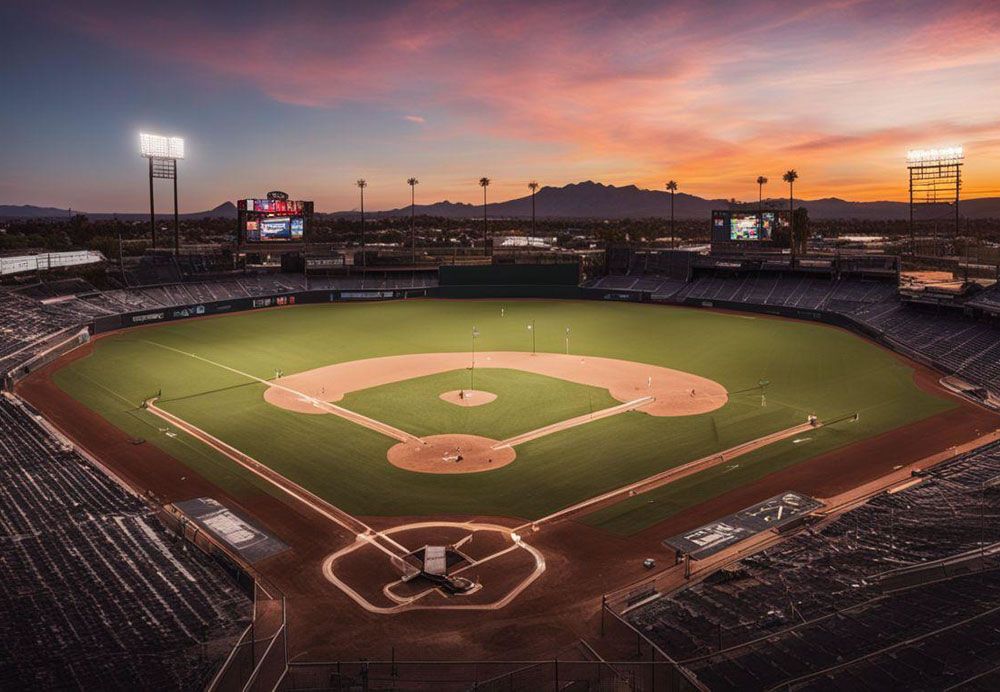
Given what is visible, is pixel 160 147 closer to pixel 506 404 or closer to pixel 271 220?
pixel 271 220

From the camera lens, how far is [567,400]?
37.3 metres

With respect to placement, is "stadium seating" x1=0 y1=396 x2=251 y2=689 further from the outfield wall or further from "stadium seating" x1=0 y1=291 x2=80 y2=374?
the outfield wall

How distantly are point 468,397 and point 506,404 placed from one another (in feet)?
8.03

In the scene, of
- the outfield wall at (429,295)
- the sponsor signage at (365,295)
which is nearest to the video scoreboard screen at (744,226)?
the outfield wall at (429,295)

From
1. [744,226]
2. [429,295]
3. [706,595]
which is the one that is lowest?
[706,595]

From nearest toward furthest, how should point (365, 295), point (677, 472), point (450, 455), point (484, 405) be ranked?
point (677, 472), point (450, 455), point (484, 405), point (365, 295)

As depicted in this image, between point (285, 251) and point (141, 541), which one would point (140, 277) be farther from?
point (141, 541)

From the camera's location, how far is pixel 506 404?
3656 cm

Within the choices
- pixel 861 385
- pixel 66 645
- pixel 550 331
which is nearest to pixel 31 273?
pixel 550 331

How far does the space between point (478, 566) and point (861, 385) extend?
1177 inches

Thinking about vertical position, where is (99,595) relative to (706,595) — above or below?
above

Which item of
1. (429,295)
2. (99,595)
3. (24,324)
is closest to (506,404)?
(99,595)

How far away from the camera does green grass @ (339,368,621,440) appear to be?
109 feet

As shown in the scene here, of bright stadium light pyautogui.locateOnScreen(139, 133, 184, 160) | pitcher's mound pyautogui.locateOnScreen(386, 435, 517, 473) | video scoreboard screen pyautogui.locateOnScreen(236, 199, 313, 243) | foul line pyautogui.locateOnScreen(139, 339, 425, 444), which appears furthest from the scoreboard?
pitcher's mound pyautogui.locateOnScreen(386, 435, 517, 473)
